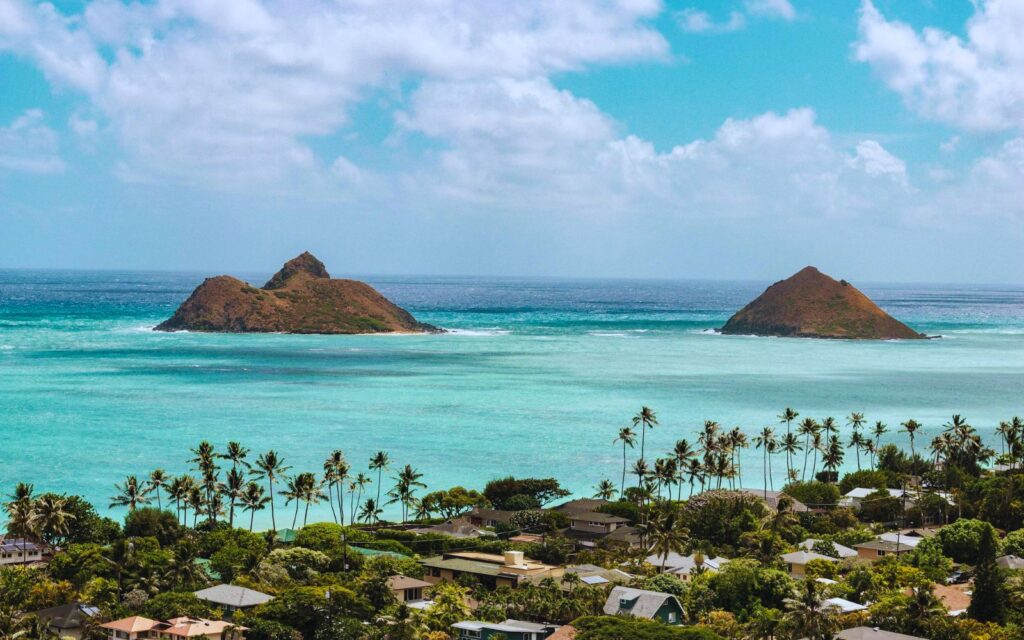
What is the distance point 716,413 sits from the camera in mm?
117688

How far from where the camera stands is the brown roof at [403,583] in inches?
2126

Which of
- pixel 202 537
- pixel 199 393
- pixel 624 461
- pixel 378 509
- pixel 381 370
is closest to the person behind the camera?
pixel 202 537

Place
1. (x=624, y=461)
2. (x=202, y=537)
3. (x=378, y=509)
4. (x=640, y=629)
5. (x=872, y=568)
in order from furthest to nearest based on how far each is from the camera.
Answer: (x=624, y=461) < (x=378, y=509) < (x=202, y=537) < (x=872, y=568) < (x=640, y=629)

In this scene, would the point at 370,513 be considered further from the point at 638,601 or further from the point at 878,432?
A: the point at 878,432

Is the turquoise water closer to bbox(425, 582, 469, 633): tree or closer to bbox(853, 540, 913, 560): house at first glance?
bbox(853, 540, 913, 560): house

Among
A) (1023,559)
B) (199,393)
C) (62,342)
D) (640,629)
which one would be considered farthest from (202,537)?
(62,342)

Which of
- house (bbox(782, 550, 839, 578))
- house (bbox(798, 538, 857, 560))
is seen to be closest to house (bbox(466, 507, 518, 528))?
house (bbox(798, 538, 857, 560))

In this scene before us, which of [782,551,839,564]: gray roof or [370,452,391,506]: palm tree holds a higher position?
[370,452,391,506]: palm tree

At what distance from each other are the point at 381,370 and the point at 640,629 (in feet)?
369

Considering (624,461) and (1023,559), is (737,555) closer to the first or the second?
(1023,559)

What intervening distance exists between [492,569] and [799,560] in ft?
49.7

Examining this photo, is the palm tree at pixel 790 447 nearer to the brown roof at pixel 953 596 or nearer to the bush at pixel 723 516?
the bush at pixel 723 516

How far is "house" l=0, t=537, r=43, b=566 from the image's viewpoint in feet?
200

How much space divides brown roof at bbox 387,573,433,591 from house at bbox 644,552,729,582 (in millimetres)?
12105
